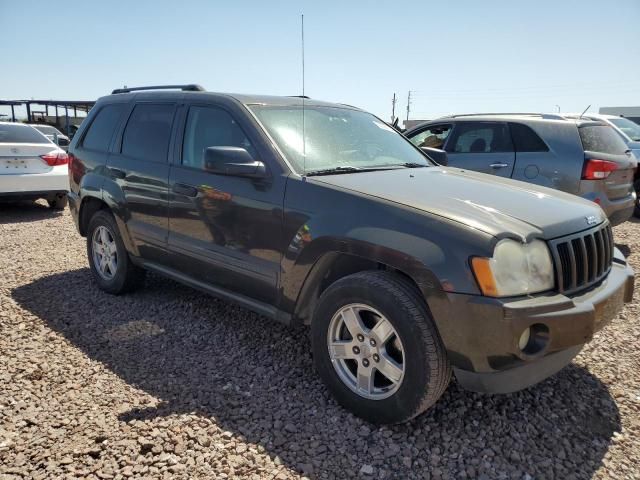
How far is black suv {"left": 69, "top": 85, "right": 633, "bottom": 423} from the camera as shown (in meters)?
2.26

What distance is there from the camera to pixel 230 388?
3008 mm

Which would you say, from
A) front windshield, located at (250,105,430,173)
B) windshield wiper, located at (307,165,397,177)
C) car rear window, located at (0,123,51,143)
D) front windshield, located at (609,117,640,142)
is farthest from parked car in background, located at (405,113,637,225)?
car rear window, located at (0,123,51,143)

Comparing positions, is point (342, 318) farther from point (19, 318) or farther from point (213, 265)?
point (19, 318)

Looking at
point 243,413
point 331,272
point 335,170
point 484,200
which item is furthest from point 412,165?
point 243,413

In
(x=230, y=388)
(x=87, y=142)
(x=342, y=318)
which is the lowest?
(x=230, y=388)

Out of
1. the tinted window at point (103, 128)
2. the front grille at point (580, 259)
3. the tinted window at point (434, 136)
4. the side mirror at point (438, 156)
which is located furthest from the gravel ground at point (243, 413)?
the tinted window at point (434, 136)

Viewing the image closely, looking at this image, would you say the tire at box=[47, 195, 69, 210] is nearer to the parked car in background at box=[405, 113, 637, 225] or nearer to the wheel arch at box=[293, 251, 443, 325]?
the parked car in background at box=[405, 113, 637, 225]

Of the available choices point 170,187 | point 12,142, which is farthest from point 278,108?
point 12,142

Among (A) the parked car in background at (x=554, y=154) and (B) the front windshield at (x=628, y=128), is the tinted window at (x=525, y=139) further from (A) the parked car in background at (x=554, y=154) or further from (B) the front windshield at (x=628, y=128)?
(B) the front windshield at (x=628, y=128)

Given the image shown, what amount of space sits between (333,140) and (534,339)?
1.88 meters

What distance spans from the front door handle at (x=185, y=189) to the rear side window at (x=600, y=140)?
462 cm

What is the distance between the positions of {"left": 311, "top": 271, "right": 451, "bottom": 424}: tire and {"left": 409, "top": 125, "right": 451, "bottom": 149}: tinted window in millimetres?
4433

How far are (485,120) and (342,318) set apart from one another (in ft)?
15.3

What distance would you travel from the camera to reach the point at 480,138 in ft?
21.2
